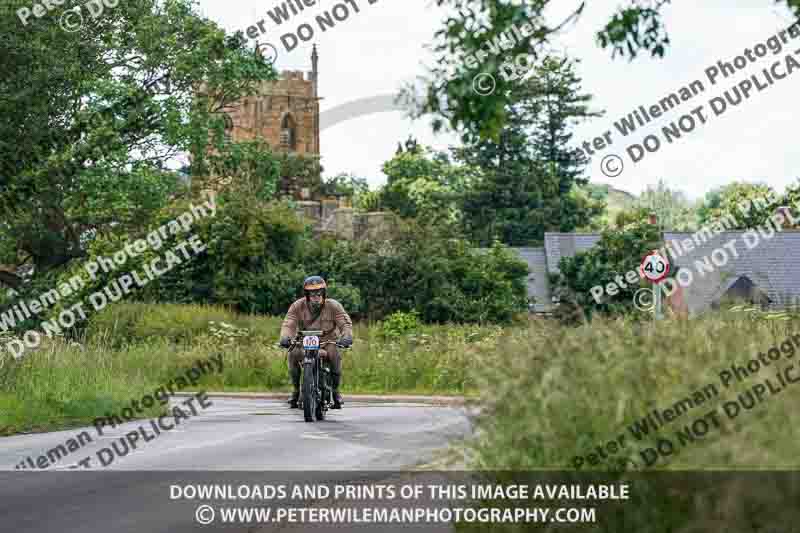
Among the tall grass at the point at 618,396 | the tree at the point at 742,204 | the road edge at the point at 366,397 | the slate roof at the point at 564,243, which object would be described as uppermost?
the tree at the point at 742,204

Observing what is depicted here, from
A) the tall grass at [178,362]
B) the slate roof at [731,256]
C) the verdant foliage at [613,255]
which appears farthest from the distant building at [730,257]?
the tall grass at [178,362]

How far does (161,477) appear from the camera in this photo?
41.7ft

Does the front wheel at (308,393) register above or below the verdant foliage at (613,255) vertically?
below

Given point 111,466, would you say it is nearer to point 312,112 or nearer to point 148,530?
point 148,530

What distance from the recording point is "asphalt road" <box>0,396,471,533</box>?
10.1 metres

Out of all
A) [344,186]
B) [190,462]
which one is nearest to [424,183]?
[344,186]

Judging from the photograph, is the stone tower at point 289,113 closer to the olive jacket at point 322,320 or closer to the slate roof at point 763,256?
the slate roof at point 763,256

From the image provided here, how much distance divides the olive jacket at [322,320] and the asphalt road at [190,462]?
1210 mm

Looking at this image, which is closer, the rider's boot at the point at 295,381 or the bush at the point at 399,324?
the rider's boot at the point at 295,381

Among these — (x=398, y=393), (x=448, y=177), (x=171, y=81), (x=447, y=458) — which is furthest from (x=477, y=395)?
(x=448, y=177)

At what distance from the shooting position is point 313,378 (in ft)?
61.3

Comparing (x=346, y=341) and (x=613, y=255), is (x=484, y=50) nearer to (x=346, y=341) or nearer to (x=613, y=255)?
(x=346, y=341)

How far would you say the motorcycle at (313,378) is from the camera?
18.2 m

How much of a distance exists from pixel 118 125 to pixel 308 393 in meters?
30.6
